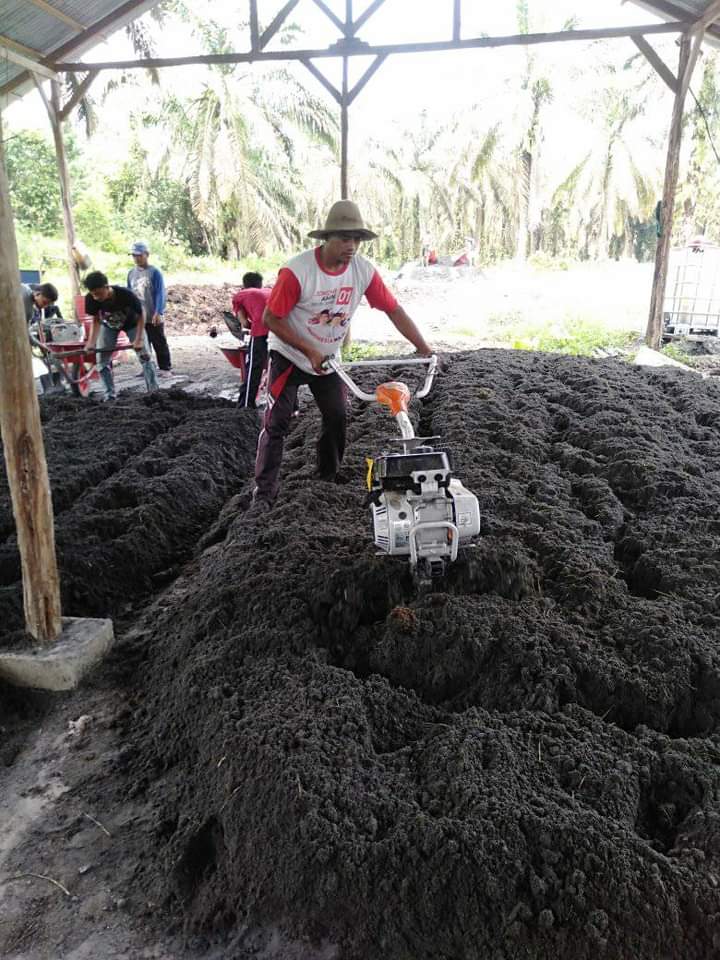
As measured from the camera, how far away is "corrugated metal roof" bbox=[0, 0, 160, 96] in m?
8.81

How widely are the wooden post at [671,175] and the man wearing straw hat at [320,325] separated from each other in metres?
6.57

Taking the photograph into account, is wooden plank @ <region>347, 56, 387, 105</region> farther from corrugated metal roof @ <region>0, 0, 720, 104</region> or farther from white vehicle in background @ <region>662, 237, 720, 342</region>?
white vehicle in background @ <region>662, 237, 720, 342</region>

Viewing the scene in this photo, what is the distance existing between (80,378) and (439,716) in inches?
273

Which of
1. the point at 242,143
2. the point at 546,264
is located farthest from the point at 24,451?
the point at 546,264

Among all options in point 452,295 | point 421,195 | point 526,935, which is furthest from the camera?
point 421,195

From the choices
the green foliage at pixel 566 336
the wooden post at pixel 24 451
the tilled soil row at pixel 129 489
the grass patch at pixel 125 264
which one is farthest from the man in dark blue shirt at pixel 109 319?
the grass patch at pixel 125 264

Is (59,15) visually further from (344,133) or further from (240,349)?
(240,349)

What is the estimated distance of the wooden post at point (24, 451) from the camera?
2.83 meters

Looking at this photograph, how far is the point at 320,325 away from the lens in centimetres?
415

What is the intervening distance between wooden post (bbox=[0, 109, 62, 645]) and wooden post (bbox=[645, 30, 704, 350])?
8381 mm

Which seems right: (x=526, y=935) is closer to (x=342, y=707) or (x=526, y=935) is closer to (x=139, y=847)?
(x=342, y=707)

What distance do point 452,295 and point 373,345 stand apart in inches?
362

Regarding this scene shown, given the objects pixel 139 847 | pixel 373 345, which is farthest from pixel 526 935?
pixel 373 345

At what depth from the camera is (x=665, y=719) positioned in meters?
2.52
